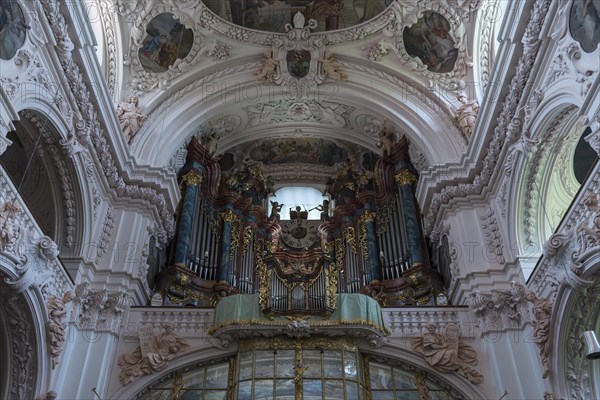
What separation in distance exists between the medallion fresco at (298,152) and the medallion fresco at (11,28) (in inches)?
371

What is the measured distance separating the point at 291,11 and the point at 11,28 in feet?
25.4

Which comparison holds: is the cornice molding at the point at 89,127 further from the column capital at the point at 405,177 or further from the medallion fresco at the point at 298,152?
the column capital at the point at 405,177

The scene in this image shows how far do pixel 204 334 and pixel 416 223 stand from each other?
5.64 meters

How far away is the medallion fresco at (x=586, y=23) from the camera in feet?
23.7

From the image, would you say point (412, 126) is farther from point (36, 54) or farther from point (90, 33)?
point (36, 54)

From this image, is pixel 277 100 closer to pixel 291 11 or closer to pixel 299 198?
pixel 291 11

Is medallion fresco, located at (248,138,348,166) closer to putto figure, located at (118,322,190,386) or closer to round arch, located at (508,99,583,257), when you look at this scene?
round arch, located at (508,99,583,257)

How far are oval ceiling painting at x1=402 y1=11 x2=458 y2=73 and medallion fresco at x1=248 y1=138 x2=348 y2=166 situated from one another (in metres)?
4.38

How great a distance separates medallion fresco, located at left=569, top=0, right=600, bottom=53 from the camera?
7230mm

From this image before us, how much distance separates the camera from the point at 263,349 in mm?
9719

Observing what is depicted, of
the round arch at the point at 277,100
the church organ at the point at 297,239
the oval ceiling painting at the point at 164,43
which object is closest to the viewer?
the church organ at the point at 297,239

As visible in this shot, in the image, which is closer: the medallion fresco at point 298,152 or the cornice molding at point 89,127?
the cornice molding at point 89,127

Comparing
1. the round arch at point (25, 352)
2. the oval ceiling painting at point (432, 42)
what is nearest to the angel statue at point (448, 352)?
the round arch at point (25, 352)

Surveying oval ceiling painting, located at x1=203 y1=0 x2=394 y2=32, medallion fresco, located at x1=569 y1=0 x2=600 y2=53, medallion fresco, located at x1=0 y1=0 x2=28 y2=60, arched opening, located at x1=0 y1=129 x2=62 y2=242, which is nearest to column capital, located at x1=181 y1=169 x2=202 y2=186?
oval ceiling painting, located at x1=203 y1=0 x2=394 y2=32
